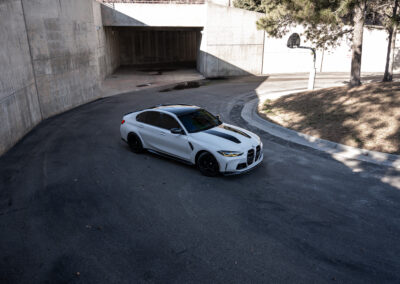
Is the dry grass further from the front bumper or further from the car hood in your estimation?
the front bumper

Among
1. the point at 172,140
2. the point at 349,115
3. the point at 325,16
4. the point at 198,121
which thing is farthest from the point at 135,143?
the point at 325,16

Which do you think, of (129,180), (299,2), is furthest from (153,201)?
(299,2)

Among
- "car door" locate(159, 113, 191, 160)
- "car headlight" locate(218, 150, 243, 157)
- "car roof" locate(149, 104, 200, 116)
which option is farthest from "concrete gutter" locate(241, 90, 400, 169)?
"car door" locate(159, 113, 191, 160)

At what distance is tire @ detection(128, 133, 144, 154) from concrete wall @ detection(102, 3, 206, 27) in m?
18.6

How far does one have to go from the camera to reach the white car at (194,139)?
7.89 m

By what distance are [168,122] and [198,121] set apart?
0.84 meters

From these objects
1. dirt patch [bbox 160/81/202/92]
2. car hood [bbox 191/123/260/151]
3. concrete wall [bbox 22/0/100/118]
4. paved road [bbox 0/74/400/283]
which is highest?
concrete wall [bbox 22/0/100/118]

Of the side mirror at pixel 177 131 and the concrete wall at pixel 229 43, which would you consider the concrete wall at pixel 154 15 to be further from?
the side mirror at pixel 177 131

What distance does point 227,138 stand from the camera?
327 inches

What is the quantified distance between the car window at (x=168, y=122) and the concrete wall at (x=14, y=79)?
5.14m

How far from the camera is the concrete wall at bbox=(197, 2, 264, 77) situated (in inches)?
1017

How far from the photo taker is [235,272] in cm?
491

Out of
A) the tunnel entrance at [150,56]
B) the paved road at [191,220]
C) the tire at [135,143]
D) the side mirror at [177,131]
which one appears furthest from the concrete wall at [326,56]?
the side mirror at [177,131]

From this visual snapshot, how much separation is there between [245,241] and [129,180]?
360 centimetres
